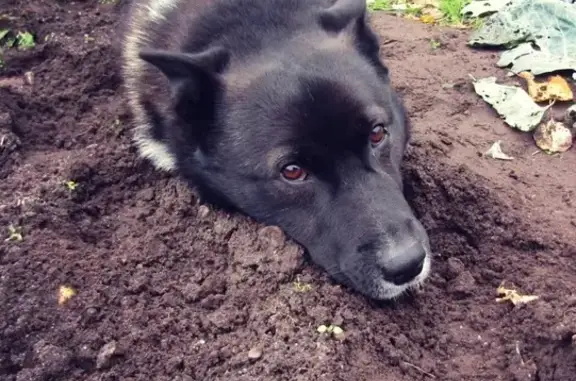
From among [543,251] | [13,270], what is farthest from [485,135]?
[13,270]

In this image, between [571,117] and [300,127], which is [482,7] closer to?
[571,117]

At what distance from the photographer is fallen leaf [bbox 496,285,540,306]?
303 cm

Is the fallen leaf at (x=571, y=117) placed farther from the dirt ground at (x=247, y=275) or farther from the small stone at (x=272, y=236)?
the small stone at (x=272, y=236)

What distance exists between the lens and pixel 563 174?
153 inches

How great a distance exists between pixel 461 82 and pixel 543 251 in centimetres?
173

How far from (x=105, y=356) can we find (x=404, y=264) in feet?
3.93

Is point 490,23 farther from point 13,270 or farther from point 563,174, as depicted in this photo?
point 13,270

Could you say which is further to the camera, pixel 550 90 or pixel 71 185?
pixel 550 90

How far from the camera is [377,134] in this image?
3.22m

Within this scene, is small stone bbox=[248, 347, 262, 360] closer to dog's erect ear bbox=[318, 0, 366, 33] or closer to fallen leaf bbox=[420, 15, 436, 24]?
dog's erect ear bbox=[318, 0, 366, 33]

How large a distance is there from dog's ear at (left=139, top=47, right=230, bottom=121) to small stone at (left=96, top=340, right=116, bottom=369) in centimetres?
107

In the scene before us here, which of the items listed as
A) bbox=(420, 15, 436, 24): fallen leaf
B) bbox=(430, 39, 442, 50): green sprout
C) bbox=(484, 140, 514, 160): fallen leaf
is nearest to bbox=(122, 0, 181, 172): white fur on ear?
bbox=(484, 140, 514, 160): fallen leaf

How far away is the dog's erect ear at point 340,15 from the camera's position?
11.2ft

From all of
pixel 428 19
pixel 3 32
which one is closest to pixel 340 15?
pixel 428 19
